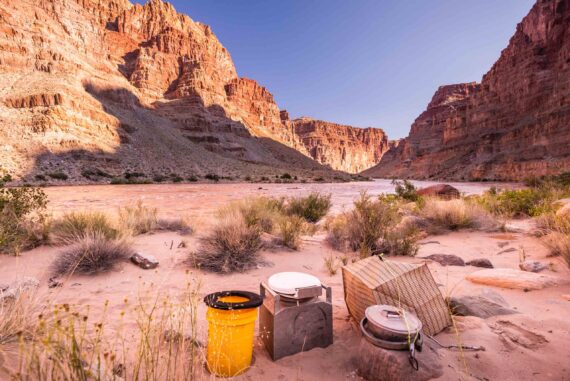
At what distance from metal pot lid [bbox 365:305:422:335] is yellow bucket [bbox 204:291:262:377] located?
91cm

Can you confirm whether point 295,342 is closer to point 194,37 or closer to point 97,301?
point 97,301

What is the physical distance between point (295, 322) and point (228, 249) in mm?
2777

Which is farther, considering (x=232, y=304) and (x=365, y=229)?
(x=365, y=229)

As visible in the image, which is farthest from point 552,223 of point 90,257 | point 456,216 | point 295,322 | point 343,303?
point 90,257

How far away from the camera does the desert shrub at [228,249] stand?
496cm

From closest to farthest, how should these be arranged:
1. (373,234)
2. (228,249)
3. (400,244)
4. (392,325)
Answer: (392,325)
(228,249)
(400,244)
(373,234)

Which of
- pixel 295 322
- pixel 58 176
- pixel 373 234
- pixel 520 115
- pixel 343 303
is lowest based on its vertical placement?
pixel 343 303

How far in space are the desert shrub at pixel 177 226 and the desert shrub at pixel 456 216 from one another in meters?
6.64

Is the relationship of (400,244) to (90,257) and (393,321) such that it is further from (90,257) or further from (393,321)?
(90,257)

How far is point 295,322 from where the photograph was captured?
8.71 ft

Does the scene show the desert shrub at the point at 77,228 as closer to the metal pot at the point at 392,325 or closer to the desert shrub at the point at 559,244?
the metal pot at the point at 392,325

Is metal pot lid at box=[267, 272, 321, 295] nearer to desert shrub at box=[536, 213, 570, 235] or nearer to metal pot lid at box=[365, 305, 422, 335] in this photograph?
metal pot lid at box=[365, 305, 422, 335]

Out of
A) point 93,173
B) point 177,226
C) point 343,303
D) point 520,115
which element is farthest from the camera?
point 520,115

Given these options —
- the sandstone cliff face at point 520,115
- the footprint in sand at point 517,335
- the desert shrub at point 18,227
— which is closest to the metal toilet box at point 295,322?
the footprint in sand at point 517,335
